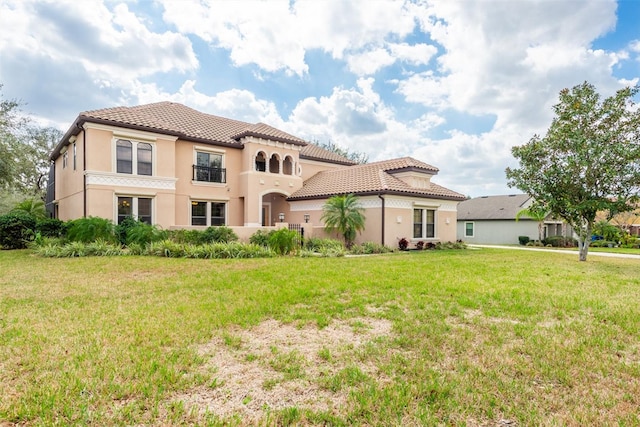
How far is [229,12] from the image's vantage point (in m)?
14.1

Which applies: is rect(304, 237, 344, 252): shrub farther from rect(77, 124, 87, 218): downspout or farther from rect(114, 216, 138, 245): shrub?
rect(77, 124, 87, 218): downspout

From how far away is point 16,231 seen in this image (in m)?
15.7

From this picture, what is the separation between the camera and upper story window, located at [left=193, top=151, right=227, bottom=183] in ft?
65.9

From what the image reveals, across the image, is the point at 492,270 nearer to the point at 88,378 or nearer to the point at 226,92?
the point at 88,378

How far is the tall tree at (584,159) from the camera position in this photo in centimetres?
1307

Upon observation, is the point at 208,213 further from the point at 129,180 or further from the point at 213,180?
the point at 129,180

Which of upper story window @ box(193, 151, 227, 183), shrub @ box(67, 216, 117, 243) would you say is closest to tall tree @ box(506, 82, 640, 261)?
upper story window @ box(193, 151, 227, 183)

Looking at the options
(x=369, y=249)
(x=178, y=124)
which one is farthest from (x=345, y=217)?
(x=178, y=124)

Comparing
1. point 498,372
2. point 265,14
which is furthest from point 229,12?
point 498,372

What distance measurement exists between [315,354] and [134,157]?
1711 cm

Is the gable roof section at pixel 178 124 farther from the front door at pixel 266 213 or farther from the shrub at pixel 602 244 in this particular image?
the shrub at pixel 602 244

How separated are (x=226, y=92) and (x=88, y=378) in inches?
946

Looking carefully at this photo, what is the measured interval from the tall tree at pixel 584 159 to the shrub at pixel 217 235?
516 inches

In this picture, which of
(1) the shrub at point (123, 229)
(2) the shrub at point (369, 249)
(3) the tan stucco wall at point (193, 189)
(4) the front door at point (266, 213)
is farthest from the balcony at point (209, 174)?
(2) the shrub at point (369, 249)
